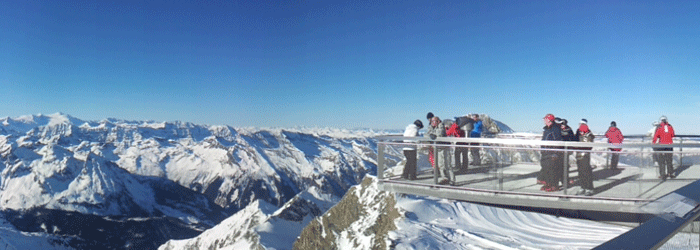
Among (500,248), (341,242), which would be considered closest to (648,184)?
(500,248)

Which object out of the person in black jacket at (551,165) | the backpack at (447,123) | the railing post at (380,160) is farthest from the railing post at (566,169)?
the railing post at (380,160)

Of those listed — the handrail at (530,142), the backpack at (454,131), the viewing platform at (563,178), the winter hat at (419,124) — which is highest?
the winter hat at (419,124)

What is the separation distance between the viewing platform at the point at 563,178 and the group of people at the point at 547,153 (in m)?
0.11

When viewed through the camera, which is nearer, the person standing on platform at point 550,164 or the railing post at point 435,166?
the person standing on platform at point 550,164

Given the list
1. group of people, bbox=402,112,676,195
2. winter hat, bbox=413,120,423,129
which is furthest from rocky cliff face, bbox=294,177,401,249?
winter hat, bbox=413,120,423,129

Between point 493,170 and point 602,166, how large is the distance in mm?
2783

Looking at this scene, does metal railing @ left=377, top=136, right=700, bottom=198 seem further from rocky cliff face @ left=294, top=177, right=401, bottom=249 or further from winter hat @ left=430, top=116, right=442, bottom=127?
rocky cliff face @ left=294, top=177, right=401, bottom=249

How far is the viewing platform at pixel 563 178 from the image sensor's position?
444 inches

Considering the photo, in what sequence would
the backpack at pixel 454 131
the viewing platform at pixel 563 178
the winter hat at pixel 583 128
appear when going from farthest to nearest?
the winter hat at pixel 583 128 → the backpack at pixel 454 131 → the viewing platform at pixel 563 178

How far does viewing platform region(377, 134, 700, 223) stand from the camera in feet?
37.0

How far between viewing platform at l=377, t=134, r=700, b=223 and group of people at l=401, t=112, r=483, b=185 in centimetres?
9

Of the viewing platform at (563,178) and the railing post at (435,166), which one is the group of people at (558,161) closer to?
the viewing platform at (563,178)

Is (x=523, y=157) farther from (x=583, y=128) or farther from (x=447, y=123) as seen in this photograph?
(x=583, y=128)

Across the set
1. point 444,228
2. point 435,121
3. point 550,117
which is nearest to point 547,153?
point 550,117
